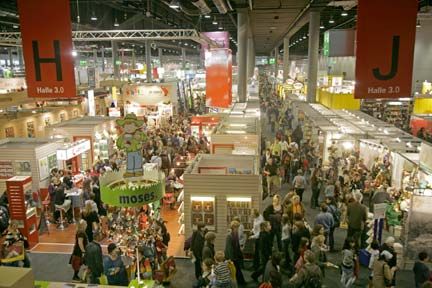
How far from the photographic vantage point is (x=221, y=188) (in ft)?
24.4

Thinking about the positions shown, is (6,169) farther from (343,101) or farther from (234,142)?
(343,101)

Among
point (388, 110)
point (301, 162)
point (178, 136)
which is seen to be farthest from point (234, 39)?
point (301, 162)

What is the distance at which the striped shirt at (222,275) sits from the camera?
16.6ft

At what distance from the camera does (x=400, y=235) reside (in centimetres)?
809

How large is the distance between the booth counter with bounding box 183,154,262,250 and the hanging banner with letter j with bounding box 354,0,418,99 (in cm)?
282

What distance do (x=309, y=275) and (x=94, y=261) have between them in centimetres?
303

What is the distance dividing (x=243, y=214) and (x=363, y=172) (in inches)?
184

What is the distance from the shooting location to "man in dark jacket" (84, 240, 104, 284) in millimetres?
5840

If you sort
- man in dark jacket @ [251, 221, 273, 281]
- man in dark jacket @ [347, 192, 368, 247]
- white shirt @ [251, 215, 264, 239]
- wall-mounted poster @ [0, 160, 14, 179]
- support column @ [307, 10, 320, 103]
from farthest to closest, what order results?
support column @ [307, 10, 320, 103], wall-mounted poster @ [0, 160, 14, 179], man in dark jacket @ [347, 192, 368, 247], white shirt @ [251, 215, 264, 239], man in dark jacket @ [251, 221, 273, 281]

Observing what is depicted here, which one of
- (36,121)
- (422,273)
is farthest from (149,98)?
(422,273)

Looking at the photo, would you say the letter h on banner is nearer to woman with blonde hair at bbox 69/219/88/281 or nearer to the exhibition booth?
woman with blonde hair at bbox 69/219/88/281

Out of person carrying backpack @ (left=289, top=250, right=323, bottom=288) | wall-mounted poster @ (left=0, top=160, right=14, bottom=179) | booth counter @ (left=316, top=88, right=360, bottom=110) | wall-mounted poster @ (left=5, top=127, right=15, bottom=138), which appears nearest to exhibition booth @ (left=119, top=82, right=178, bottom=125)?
wall-mounted poster @ (left=5, top=127, right=15, bottom=138)

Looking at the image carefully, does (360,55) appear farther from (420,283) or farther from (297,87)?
(297,87)

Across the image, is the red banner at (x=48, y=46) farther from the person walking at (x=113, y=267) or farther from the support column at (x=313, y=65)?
the support column at (x=313, y=65)
